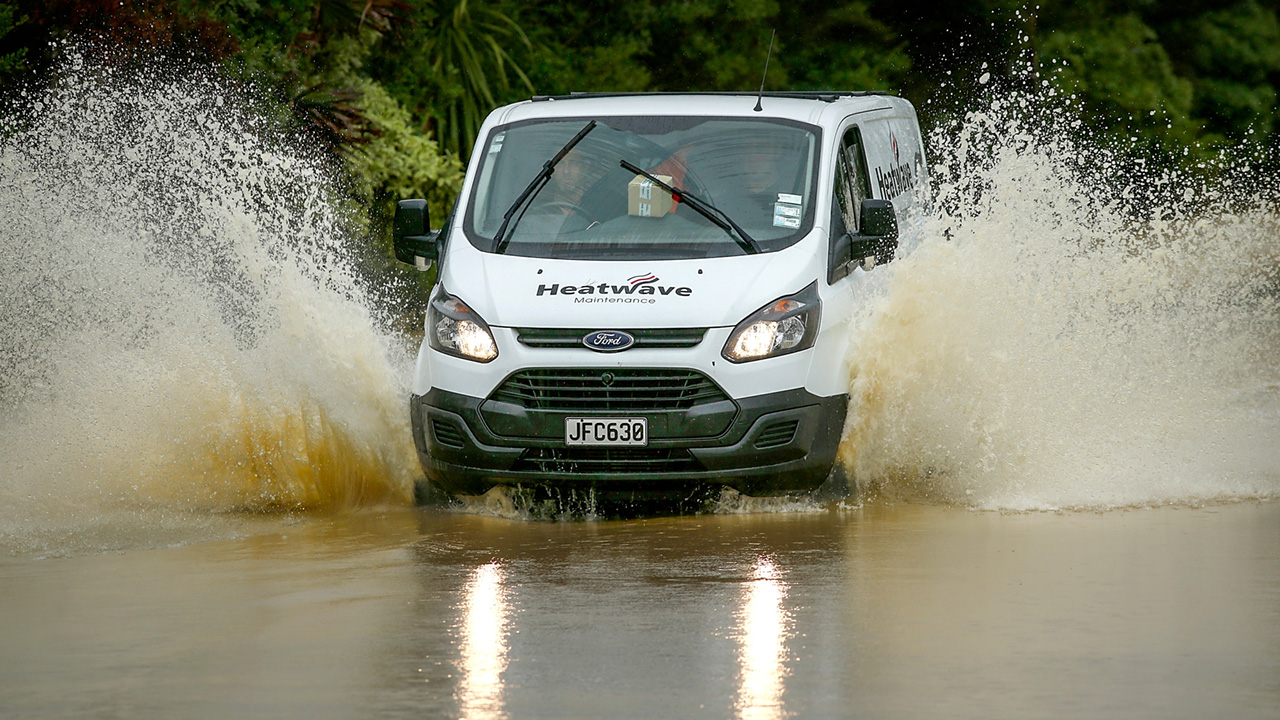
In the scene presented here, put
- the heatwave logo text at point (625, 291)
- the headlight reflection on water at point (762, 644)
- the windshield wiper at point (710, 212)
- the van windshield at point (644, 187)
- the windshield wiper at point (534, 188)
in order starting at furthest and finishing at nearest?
the windshield wiper at point (534, 188) < the van windshield at point (644, 187) < the windshield wiper at point (710, 212) < the heatwave logo text at point (625, 291) < the headlight reflection on water at point (762, 644)

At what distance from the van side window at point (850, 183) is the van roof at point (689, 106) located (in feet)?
0.54

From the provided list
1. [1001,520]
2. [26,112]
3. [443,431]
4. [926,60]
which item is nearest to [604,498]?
[443,431]

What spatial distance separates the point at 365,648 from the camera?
646cm

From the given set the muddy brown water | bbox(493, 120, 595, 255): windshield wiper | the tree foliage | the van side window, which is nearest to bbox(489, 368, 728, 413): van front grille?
the muddy brown water

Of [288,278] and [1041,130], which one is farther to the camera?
[1041,130]

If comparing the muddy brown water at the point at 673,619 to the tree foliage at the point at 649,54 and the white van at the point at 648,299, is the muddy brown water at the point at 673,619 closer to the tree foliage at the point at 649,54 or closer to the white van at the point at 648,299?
the white van at the point at 648,299

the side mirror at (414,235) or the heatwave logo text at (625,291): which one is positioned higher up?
the side mirror at (414,235)

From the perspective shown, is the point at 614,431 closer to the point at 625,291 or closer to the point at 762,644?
the point at 625,291

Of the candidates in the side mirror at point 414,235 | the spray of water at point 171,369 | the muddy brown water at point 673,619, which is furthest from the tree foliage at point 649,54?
the muddy brown water at point 673,619

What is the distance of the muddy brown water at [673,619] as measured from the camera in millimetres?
5805

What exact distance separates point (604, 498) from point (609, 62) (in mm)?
16348

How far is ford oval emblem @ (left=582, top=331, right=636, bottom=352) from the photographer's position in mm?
8898

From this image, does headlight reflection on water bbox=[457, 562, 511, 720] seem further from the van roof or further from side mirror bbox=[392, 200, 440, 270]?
the van roof

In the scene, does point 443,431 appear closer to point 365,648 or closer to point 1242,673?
point 365,648
